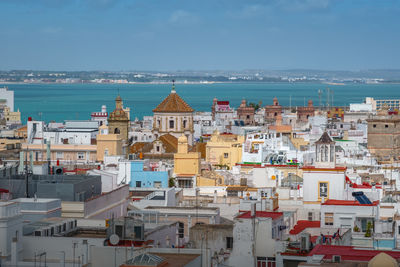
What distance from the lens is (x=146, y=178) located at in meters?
35.2

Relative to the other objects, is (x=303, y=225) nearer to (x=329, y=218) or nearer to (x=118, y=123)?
(x=329, y=218)

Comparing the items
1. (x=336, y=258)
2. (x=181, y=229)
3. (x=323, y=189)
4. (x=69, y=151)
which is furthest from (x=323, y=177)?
(x=69, y=151)

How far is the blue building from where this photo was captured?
3505 centimetres

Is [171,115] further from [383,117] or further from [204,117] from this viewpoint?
[204,117]

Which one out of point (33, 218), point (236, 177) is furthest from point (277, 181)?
point (33, 218)

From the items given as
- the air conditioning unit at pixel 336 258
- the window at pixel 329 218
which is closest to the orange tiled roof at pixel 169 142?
the window at pixel 329 218

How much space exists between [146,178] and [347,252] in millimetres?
18510

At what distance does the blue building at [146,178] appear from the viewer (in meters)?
35.1

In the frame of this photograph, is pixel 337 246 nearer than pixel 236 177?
Yes

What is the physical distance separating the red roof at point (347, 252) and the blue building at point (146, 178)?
57.6 feet

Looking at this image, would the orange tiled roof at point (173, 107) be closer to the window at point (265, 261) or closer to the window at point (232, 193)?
the window at point (232, 193)

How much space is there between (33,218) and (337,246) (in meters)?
6.47

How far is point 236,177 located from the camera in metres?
38.4

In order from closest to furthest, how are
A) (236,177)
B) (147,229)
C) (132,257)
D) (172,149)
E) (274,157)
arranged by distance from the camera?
(132,257), (147,229), (236,177), (274,157), (172,149)
